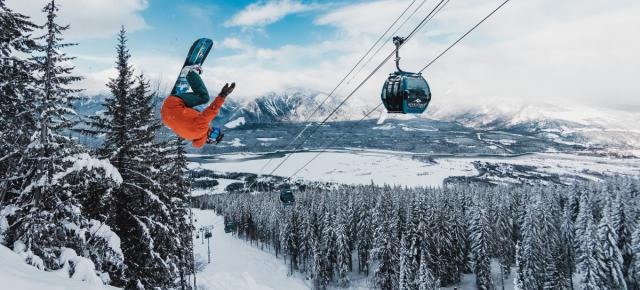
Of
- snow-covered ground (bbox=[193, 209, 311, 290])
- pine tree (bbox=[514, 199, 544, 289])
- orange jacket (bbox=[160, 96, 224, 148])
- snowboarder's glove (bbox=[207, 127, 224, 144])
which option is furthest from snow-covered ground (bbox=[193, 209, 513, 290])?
orange jacket (bbox=[160, 96, 224, 148])

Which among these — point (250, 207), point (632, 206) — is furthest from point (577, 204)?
point (250, 207)

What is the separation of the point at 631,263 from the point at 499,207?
69.1 feet

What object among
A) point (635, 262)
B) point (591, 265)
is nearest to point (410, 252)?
point (591, 265)

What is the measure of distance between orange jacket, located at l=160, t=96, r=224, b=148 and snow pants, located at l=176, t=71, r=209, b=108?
102mm

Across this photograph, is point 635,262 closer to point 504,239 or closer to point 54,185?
point 504,239

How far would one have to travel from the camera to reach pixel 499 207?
207ft

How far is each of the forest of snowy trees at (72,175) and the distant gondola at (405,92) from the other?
29.1ft

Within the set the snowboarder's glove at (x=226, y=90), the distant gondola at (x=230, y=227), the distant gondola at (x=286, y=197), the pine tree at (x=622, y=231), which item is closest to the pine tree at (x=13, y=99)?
the snowboarder's glove at (x=226, y=90)

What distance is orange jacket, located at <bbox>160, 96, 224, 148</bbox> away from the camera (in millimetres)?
6811

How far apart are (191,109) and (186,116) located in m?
0.21

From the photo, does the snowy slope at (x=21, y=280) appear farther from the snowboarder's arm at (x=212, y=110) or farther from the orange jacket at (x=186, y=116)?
the snowboarder's arm at (x=212, y=110)

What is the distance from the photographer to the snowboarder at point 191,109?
22.4ft

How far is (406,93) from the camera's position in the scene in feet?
36.2

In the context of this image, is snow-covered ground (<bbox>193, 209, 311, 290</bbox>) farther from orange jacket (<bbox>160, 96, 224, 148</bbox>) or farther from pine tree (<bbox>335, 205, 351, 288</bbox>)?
orange jacket (<bbox>160, 96, 224, 148</bbox>)
